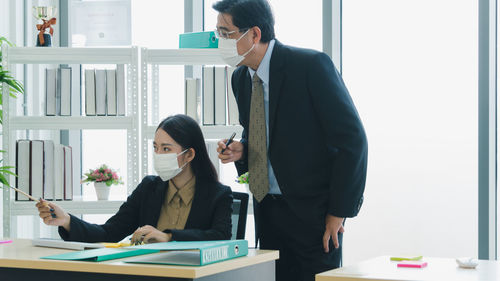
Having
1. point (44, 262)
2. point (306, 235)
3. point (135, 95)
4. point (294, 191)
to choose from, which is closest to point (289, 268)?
point (306, 235)

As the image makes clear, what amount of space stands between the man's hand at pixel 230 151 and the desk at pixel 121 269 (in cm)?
35

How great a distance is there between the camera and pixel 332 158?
1975 mm

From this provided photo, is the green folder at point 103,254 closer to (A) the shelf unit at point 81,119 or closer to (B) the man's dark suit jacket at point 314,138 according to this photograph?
(B) the man's dark suit jacket at point 314,138

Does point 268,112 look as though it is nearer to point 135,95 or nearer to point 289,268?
point 289,268

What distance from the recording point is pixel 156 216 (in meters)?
2.29

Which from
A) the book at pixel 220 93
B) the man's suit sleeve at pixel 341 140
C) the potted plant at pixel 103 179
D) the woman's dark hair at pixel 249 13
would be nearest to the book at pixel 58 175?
the potted plant at pixel 103 179

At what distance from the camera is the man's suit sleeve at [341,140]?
188cm

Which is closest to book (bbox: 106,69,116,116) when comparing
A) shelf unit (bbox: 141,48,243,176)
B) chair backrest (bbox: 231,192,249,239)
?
shelf unit (bbox: 141,48,243,176)

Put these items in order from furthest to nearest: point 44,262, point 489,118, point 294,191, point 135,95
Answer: point 489,118
point 135,95
point 294,191
point 44,262

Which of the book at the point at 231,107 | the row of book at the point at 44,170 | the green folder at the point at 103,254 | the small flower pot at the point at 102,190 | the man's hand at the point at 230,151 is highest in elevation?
the book at the point at 231,107

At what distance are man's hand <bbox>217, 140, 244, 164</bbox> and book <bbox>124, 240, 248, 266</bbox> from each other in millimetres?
413

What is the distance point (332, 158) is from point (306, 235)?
0.27m

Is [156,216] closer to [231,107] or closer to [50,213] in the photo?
[50,213]

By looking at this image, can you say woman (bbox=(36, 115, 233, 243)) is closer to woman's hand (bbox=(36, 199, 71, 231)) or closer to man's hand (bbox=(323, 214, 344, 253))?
woman's hand (bbox=(36, 199, 71, 231))
